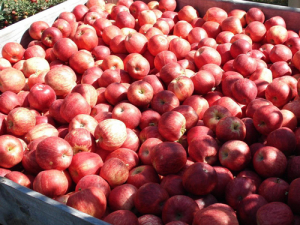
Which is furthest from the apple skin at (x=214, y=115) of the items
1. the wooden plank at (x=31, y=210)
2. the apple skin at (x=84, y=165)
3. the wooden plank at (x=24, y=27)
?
the wooden plank at (x=24, y=27)

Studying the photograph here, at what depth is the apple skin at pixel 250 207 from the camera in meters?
2.05

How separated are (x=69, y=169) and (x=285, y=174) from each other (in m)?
1.68

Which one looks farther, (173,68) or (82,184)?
(173,68)

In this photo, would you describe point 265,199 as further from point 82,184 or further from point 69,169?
point 69,169

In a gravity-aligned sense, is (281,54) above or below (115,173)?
above

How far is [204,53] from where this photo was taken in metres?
3.64

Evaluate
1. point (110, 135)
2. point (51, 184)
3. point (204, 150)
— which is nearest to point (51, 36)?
point (110, 135)

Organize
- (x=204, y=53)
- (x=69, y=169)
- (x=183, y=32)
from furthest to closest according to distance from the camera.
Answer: (x=183, y=32) < (x=204, y=53) < (x=69, y=169)

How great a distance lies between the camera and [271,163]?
2.39m

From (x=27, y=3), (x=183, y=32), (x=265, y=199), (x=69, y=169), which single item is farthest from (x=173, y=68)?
(x=27, y=3)

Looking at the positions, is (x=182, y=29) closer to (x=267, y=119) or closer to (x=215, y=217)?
(x=267, y=119)

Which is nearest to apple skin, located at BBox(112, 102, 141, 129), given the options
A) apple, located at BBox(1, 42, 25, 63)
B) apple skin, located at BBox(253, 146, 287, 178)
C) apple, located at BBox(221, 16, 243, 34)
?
apple skin, located at BBox(253, 146, 287, 178)

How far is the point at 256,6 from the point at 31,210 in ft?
12.7

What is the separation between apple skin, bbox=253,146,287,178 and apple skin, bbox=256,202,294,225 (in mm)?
462
